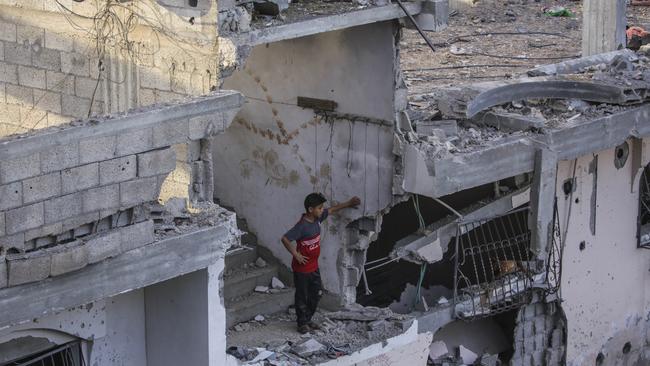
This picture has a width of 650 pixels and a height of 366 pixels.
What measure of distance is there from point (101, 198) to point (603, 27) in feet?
31.4

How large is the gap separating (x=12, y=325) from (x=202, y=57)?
3.48m

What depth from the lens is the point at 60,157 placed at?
1112 cm

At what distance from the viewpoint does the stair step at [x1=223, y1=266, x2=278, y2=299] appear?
15.2m

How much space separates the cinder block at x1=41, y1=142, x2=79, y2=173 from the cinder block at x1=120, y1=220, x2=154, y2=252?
716 mm

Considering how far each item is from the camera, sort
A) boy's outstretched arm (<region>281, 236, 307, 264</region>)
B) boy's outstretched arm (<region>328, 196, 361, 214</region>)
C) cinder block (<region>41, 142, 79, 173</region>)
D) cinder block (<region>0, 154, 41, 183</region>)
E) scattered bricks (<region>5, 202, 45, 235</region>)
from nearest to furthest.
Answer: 1. cinder block (<region>0, 154, 41, 183</region>)
2. scattered bricks (<region>5, 202, 45, 235</region>)
3. cinder block (<region>41, 142, 79, 173</region>)
4. boy's outstretched arm (<region>281, 236, 307, 264</region>)
5. boy's outstretched arm (<region>328, 196, 361, 214</region>)

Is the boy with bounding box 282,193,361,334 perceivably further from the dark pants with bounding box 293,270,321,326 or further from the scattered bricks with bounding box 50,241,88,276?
the scattered bricks with bounding box 50,241,88,276

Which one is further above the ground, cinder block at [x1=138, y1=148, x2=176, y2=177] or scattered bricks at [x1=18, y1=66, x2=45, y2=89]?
cinder block at [x1=138, y1=148, x2=176, y2=177]

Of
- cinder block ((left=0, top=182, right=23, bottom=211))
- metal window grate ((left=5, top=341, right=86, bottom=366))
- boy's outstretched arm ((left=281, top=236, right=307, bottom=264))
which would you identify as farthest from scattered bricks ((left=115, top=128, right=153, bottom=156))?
boy's outstretched arm ((left=281, top=236, right=307, bottom=264))

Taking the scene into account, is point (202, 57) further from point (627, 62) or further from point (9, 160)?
point (627, 62)

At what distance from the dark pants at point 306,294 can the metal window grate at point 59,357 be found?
8.53ft

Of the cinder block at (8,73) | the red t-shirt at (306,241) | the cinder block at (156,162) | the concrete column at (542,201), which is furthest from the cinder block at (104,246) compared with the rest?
the concrete column at (542,201)

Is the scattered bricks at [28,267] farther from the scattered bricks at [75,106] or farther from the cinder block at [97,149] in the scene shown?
the scattered bricks at [75,106]

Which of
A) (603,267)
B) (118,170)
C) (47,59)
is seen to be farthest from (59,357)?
(603,267)

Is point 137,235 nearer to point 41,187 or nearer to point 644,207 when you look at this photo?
point 41,187
